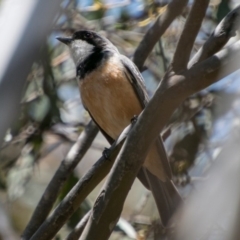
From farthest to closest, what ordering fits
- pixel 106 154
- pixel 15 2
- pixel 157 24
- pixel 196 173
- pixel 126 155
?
pixel 196 173
pixel 157 24
pixel 106 154
pixel 126 155
pixel 15 2

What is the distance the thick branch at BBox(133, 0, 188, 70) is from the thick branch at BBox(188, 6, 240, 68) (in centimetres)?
88

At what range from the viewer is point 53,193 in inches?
123

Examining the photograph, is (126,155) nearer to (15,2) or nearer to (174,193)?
(15,2)

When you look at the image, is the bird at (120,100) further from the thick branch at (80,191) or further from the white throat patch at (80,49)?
the thick branch at (80,191)

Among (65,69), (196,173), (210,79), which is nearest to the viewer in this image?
(210,79)

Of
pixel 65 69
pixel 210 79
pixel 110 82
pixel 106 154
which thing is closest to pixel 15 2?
pixel 210 79

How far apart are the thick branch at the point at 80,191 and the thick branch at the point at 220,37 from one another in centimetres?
38

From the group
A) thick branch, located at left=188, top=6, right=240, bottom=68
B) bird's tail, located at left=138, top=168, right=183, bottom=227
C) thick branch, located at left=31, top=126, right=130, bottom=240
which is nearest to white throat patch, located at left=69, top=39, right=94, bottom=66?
bird's tail, located at left=138, top=168, right=183, bottom=227

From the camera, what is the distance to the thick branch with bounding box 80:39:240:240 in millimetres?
1844

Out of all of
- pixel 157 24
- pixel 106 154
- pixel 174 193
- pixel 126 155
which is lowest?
pixel 174 193

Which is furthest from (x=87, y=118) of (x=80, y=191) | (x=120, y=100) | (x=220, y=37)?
(x=220, y=37)

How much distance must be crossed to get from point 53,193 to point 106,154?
0.89 m

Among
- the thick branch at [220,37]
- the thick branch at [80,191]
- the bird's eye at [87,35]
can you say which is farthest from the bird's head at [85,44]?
the thick branch at [220,37]

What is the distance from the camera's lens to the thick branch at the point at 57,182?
9.84 feet
